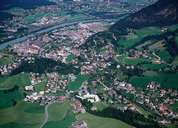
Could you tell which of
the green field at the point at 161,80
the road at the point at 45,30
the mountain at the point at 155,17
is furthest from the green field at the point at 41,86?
the mountain at the point at 155,17

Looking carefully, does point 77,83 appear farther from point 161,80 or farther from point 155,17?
point 155,17

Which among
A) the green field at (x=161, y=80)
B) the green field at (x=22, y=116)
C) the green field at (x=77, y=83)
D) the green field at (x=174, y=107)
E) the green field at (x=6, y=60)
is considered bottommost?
the green field at (x=22, y=116)

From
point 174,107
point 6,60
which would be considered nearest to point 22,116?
point 174,107

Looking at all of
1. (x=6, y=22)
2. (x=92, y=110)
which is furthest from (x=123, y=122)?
(x=6, y=22)

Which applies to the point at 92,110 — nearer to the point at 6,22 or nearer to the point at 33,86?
the point at 33,86

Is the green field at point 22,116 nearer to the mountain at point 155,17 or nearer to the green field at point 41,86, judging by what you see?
the green field at point 41,86

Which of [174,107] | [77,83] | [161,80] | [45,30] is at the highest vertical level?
[161,80]
